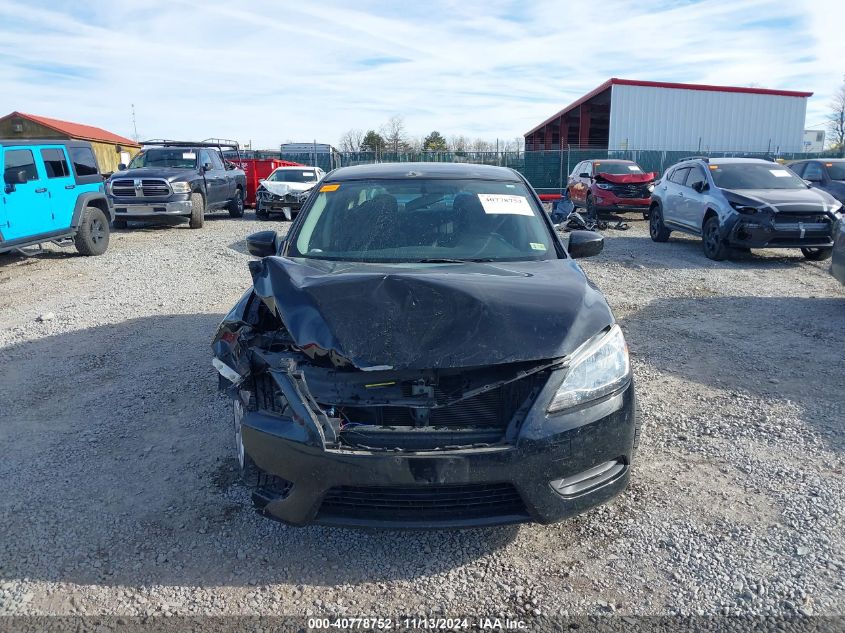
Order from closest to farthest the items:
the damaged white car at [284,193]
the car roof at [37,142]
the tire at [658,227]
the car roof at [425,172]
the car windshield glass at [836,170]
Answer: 1. the car roof at [425,172]
2. the car roof at [37,142]
3. the tire at [658,227]
4. the car windshield glass at [836,170]
5. the damaged white car at [284,193]

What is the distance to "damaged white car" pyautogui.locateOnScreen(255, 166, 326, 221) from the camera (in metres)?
16.5

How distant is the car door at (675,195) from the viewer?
12.3 metres

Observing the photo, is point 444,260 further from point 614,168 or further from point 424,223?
point 614,168

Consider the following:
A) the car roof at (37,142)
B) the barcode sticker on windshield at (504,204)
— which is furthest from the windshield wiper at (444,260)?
the car roof at (37,142)

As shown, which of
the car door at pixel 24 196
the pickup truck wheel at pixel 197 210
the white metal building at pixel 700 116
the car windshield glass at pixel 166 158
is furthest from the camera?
the white metal building at pixel 700 116

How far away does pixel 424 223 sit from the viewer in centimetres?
416

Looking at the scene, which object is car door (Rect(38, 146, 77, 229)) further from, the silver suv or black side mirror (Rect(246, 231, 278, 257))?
the silver suv

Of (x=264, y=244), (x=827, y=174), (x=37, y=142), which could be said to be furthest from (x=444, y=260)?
(x=827, y=174)

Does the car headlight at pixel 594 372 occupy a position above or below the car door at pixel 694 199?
above

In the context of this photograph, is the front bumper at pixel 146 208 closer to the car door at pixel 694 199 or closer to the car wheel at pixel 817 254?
the car door at pixel 694 199

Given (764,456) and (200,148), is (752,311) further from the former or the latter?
(200,148)

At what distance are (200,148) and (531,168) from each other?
16034mm

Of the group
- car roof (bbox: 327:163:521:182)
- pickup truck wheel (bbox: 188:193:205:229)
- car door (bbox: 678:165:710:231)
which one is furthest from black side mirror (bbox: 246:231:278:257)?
pickup truck wheel (bbox: 188:193:205:229)

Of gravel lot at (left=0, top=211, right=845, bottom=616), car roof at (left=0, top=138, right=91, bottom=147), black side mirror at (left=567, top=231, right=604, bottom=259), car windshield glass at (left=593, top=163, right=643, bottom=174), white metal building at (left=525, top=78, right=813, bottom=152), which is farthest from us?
white metal building at (left=525, top=78, right=813, bottom=152)
